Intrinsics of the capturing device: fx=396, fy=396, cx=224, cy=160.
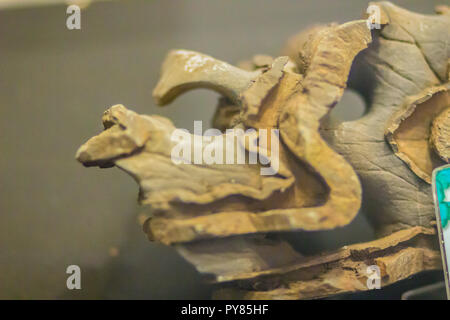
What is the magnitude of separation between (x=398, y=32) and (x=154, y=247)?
31.6 inches

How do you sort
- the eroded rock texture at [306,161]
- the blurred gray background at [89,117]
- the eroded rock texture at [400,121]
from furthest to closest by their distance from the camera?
the blurred gray background at [89,117] → the eroded rock texture at [400,121] → the eroded rock texture at [306,161]

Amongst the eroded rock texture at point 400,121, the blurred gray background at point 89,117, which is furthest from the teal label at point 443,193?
the blurred gray background at point 89,117

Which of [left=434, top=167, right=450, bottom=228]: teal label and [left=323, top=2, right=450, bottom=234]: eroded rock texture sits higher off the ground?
[left=323, top=2, right=450, bottom=234]: eroded rock texture

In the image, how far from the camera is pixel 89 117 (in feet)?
3.48

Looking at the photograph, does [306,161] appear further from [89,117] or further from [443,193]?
[89,117]

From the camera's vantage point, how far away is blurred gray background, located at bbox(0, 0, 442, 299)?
1.03 meters

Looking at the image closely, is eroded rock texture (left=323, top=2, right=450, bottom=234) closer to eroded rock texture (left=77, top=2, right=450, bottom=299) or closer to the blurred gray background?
eroded rock texture (left=77, top=2, right=450, bottom=299)

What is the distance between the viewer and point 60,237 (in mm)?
1065

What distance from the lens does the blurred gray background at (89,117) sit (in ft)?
3.37

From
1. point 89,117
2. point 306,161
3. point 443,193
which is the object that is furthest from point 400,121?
point 89,117

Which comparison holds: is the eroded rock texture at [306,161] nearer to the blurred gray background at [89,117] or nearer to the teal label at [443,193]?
the teal label at [443,193]

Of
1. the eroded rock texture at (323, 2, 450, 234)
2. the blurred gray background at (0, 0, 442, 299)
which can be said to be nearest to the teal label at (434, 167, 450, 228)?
the eroded rock texture at (323, 2, 450, 234)

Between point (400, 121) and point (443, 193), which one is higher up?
point (400, 121)

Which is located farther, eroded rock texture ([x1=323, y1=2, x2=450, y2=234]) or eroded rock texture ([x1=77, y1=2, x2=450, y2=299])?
eroded rock texture ([x1=323, y1=2, x2=450, y2=234])
